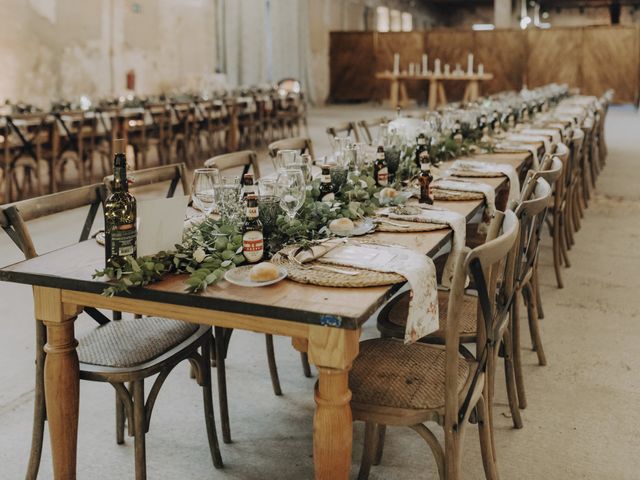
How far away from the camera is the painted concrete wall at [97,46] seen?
30.7 ft

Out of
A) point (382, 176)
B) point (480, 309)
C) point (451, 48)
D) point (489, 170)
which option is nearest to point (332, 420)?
point (480, 309)

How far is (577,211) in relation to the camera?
19.1ft

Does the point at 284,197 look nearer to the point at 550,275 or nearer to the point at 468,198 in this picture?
the point at 468,198

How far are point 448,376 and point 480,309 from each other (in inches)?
8.6

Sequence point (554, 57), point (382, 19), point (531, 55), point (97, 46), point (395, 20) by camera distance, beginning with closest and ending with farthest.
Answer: point (97, 46) → point (554, 57) → point (531, 55) → point (382, 19) → point (395, 20)

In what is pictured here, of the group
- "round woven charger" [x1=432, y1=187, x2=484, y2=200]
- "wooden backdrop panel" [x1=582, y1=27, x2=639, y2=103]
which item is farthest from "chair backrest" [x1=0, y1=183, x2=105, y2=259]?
"wooden backdrop panel" [x1=582, y1=27, x2=639, y2=103]

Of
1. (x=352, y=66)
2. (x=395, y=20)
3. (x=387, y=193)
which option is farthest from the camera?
(x=395, y=20)

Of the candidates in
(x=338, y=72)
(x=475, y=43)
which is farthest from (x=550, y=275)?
(x=338, y=72)

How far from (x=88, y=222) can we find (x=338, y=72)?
16.9 metres

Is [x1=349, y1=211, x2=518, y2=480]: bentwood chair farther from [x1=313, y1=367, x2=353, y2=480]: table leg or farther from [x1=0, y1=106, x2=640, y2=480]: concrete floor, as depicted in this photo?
[x1=0, y1=106, x2=640, y2=480]: concrete floor

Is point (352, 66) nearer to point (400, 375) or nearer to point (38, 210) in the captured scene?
point (38, 210)

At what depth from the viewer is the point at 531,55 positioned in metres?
16.7

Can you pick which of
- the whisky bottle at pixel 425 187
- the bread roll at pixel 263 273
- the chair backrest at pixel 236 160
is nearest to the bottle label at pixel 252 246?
the bread roll at pixel 263 273

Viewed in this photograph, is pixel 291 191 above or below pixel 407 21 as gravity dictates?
below
